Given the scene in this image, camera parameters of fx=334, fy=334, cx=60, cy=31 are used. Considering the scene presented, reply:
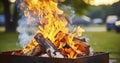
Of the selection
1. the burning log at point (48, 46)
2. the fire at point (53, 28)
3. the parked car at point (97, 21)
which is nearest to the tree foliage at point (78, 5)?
the parked car at point (97, 21)

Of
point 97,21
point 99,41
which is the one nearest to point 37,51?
point 99,41

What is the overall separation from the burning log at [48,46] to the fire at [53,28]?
4.2 inches

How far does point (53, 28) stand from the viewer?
4137 mm

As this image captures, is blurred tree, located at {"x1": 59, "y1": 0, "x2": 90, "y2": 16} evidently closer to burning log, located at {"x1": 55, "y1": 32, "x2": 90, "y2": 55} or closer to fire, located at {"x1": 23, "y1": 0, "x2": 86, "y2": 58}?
fire, located at {"x1": 23, "y1": 0, "x2": 86, "y2": 58}

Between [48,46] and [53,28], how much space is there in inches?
15.5

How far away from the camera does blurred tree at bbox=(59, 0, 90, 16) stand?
8033mm

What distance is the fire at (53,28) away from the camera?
13.1ft

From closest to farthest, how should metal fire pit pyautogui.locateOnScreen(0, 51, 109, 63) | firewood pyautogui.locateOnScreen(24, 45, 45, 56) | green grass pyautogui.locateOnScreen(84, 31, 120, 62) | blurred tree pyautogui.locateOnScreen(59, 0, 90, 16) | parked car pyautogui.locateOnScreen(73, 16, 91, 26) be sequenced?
metal fire pit pyautogui.locateOnScreen(0, 51, 109, 63)
firewood pyautogui.locateOnScreen(24, 45, 45, 56)
green grass pyautogui.locateOnScreen(84, 31, 120, 62)
blurred tree pyautogui.locateOnScreen(59, 0, 90, 16)
parked car pyautogui.locateOnScreen(73, 16, 91, 26)

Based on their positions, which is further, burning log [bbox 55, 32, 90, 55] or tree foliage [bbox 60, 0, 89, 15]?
tree foliage [bbox 60, 0, 89, 15]

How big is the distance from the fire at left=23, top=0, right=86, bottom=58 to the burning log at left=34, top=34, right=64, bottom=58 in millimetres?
107

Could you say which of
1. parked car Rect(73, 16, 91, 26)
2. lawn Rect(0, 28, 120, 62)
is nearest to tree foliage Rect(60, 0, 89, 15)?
parked car Rect(73, 16, 91, 26)

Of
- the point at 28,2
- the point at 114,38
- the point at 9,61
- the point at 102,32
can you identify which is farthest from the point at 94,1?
the point at 9,61

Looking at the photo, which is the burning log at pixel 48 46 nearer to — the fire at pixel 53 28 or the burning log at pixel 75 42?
the fire at pixel 53 28

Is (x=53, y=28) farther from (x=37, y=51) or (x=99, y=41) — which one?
(x=99, y=41)
